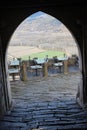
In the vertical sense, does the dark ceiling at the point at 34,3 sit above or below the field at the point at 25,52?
above

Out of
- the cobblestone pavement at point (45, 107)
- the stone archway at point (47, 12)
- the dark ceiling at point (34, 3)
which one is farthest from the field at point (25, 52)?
the dark ceiling at point (34, 3)

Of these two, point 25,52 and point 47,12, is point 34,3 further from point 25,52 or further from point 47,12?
point 25,52

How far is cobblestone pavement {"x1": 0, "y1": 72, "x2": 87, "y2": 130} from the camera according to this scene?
578 centimetres

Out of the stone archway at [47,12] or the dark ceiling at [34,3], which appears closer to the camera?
the dark ceiling at [34,3]

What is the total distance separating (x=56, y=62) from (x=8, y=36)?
21.5 feet

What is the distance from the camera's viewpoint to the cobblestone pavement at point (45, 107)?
5.78 metres

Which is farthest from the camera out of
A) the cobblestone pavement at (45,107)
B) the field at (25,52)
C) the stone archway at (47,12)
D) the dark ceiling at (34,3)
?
the field at (25,52)

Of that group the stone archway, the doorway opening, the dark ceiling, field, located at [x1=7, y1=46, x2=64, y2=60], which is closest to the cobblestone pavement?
the doorway opening

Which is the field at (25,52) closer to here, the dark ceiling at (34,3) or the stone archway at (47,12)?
the stone archway at (47,12)

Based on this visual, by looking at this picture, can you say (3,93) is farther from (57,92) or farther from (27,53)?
(27,53)

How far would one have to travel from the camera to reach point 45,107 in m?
7.39

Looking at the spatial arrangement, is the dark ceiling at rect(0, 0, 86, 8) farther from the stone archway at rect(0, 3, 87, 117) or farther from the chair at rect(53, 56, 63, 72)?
the chair at rect(53, 56, 63, 72)

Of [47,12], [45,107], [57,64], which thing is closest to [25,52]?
[57,64]

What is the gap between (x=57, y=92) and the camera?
952 cm
